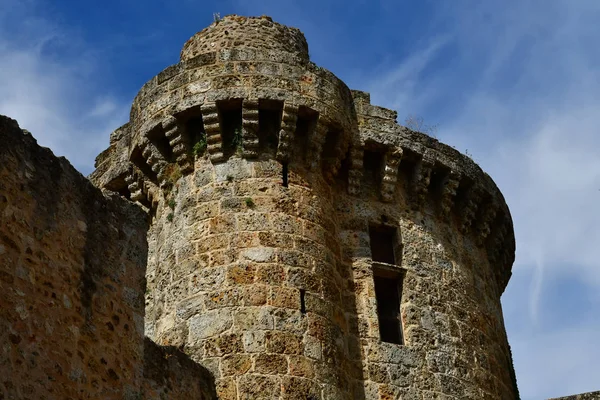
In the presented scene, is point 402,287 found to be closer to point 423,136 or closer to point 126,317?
point 423,136

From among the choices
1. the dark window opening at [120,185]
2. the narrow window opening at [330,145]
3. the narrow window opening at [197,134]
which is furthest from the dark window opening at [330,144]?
the dark window opening at [120,185]

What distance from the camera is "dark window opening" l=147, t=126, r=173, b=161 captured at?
37.2ft

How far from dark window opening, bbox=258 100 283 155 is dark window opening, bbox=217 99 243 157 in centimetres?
24

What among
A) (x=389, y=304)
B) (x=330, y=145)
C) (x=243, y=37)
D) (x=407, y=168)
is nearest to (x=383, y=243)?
(x=389, y=304)

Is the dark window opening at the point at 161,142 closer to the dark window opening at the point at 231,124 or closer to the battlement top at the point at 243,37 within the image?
the dark window opening at the point at 231,124

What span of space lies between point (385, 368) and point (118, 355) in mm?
4332

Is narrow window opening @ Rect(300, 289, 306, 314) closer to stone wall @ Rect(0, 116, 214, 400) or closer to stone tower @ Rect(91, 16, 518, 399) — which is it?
stone tower @ Rect(91, 16, 518, 399)

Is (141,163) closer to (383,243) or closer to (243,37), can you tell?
(243,37)

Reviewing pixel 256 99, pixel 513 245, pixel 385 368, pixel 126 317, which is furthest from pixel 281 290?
pixel 513 245

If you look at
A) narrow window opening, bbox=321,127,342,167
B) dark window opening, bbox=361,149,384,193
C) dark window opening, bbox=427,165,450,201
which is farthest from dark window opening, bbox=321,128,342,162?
dark window opening, bbox=427,165,450,201

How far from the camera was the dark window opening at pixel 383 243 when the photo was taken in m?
11.5

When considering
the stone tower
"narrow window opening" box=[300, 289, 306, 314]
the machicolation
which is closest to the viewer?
the machicolation

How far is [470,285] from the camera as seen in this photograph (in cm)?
1207

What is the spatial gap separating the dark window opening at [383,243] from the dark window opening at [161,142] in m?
2.54
